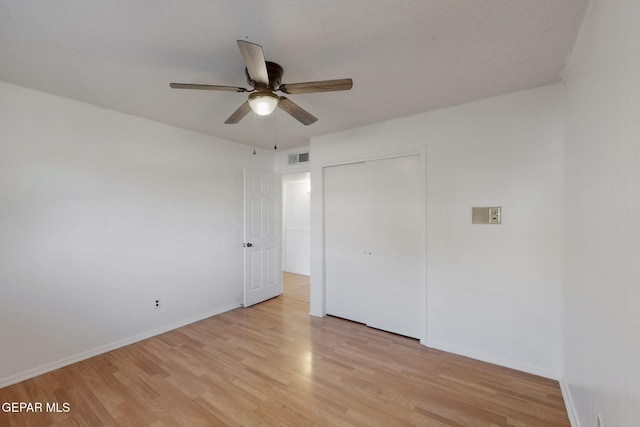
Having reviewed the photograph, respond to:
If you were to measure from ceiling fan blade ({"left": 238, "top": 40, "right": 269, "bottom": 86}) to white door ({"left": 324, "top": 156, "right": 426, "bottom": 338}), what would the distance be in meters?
1.87

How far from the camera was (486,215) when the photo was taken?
2.42m

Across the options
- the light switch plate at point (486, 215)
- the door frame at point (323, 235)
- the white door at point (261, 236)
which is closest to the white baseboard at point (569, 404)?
the door frame at point (323, 235)

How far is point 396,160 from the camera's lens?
3.00m

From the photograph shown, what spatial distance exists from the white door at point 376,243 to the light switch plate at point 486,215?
502mm

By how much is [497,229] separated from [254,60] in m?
2.41

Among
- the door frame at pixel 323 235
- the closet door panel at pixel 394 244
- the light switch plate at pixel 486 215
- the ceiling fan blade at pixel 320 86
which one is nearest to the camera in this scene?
the ceiling fan blade at pixel 320 86

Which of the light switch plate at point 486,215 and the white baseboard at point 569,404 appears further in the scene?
the light switch plate at point 486,215

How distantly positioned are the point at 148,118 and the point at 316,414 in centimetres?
331

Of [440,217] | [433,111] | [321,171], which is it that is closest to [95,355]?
[321,171]

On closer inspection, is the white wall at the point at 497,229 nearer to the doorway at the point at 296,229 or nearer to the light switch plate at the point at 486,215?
the light switch plate at the point at 486,215

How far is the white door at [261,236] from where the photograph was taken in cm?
387

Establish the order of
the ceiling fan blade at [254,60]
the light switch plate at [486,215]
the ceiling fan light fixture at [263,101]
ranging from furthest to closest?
1. the light switch plate at [486,215]
2. the ceiling fan light fixture at [263,101]
3. the ceiling fan blade at [254,60]

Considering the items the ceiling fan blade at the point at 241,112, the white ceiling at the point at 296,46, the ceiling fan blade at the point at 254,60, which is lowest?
the ceiling fan blade at the point at 241,112

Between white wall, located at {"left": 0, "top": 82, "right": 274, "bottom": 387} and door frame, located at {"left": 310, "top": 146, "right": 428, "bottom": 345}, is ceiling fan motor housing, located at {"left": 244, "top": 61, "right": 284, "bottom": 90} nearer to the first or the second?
door frame, located at {"left": 310, "top": 146, "right": 428, "bottom": 345}
